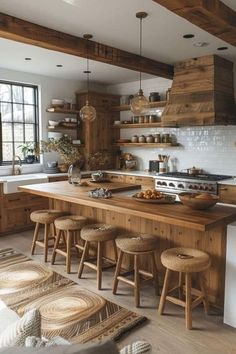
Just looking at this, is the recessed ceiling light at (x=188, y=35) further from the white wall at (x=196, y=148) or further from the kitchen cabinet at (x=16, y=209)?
the kitchen cabinet at (x=16, y=209)

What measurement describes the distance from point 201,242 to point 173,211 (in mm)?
458

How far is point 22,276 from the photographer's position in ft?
11.5

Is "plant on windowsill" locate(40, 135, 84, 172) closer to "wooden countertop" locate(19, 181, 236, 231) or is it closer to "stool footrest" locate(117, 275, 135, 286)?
"wooden countertop" locate(19, 181, 236, 231)

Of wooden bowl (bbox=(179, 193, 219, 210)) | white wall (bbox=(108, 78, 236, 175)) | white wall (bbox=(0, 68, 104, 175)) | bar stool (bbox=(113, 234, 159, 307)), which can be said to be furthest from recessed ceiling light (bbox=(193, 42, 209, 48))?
white wall (bbox=(0, 68, 104, 175))

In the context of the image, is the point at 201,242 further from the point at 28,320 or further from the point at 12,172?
the point at 12,172

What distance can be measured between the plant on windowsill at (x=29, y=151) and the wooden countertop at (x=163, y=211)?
7.81 feet

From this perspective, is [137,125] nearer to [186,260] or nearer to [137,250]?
[137,250]

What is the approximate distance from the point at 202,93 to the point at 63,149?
9.03 ft

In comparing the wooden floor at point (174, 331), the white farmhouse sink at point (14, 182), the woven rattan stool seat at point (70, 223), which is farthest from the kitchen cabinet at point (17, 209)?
the wooden floor at point (174, 331)

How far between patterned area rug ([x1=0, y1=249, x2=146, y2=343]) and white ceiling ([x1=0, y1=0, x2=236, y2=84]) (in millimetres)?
2767

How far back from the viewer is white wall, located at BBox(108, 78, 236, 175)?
208 inches

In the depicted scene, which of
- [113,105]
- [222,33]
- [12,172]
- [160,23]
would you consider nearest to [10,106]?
[12,172]

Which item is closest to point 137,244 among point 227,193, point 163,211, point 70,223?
point 163,211

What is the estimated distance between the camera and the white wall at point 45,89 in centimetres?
565
